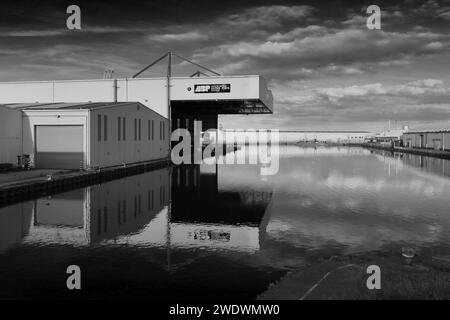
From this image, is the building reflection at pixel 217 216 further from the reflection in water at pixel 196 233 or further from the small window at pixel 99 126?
the small window at pixel 99 126

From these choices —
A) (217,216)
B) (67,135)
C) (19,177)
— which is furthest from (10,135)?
(217,216)

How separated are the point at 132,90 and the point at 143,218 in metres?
49.3

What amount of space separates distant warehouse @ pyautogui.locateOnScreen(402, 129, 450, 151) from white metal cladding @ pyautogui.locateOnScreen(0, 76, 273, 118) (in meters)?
55.9

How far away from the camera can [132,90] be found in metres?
72.7

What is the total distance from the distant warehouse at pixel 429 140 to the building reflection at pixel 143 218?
81788mm

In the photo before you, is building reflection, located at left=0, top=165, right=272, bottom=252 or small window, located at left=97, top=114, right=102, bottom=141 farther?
small window, located at left=97, top=114, right=102, bottom=141

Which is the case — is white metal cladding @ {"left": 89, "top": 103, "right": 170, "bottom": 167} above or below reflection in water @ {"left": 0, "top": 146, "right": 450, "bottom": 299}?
above

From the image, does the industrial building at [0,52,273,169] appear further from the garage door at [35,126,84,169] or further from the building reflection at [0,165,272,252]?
the building reflection at [0,165,272,252]

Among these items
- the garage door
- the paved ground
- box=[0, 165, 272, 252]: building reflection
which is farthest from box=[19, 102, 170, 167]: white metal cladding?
box=[0, 165, 272, 252]: building reflection

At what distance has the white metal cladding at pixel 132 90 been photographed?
2704 inches

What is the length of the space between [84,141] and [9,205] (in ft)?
55.0

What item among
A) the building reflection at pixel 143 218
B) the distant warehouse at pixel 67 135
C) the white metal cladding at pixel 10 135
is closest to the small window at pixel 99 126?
the distant warehouse at pixel 67 135

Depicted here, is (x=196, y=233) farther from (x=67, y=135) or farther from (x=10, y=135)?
(x=10, y=135)

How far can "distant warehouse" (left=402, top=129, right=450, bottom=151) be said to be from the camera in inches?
4092
